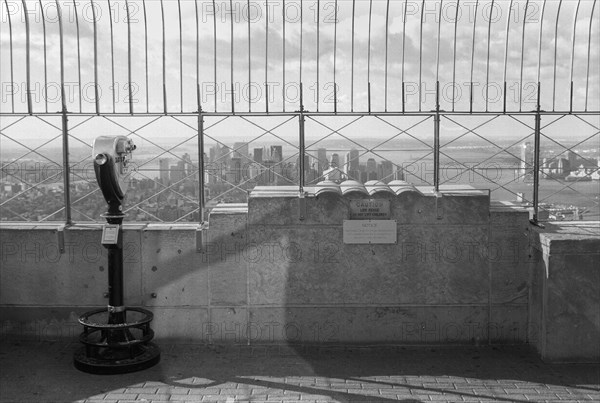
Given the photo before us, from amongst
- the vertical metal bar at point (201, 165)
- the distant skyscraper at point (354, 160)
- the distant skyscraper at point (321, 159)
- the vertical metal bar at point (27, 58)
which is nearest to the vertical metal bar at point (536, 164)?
the distant skyscraper at point (354, 160)

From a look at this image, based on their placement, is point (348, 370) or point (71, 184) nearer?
point (348, 370)

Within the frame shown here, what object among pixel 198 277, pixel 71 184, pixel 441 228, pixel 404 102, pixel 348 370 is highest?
pixel 404 102

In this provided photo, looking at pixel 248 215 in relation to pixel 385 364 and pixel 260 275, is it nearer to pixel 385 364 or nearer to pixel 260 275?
pixel 260 275

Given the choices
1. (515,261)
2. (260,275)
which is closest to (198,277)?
(260,275)

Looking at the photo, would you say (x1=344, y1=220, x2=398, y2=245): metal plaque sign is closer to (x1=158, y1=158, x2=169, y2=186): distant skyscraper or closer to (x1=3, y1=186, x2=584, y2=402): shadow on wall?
(x1=3, y1=186, x2=584, y2=402): shadow on wall

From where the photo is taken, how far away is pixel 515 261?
830cm

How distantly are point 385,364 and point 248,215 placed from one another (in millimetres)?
2339

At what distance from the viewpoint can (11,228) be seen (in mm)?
8359

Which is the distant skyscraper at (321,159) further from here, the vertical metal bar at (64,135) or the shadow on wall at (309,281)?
the vertical metal bar at (64,135)

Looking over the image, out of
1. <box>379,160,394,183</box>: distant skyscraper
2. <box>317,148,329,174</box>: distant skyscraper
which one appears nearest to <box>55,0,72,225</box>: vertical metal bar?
<box>317,148,329,174</box>: distant skyscraper

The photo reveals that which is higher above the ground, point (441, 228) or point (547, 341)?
point (441, 228)

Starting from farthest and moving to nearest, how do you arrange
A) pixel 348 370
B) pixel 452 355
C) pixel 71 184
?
1. pixel 71 184
2. pixel 452 355
3. pixel 348 370

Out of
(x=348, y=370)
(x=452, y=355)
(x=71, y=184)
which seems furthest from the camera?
(x=71, y=184)

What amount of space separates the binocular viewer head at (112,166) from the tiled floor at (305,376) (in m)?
1.87
